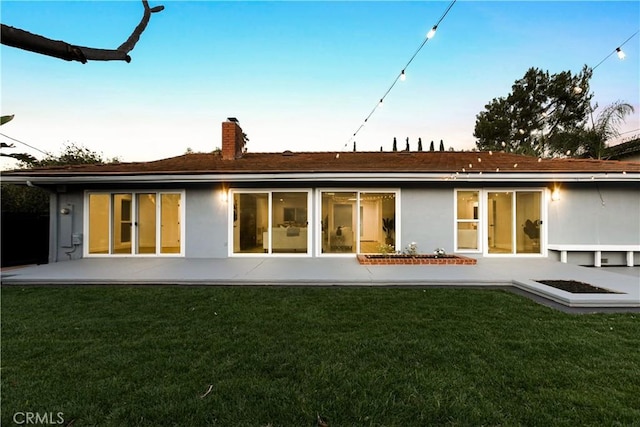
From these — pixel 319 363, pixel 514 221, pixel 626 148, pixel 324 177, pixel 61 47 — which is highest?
pixel 626 148

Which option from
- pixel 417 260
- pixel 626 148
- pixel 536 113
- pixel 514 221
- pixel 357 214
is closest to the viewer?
pixel 417 260

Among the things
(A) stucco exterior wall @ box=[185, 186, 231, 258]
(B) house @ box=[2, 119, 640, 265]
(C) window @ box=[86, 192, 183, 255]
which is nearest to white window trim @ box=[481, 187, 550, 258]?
(B) house @ box=[2, 119, 640, 265]

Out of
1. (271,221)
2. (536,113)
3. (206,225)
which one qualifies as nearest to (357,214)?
(271,221)

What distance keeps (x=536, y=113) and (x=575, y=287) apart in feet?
57.8

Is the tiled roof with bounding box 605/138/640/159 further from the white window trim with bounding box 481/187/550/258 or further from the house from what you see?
the white window trim with bounding box 481/187/550/258

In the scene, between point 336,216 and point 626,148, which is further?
point 626,148

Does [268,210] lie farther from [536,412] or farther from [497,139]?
[497,139]

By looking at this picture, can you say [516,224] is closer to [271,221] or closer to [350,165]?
[350,165]

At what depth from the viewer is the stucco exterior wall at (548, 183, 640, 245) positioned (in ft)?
29.1

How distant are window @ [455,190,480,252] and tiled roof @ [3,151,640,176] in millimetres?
805

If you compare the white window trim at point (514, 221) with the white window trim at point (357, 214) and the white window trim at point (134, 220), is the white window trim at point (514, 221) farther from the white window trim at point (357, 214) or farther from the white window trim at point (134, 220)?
the white window trim at point (134, 220)

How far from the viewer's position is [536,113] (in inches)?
758

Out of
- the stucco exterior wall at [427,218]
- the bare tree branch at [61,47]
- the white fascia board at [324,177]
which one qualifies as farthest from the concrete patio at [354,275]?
the bare tree branch at [61,47]

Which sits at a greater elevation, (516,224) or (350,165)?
(350,165)
